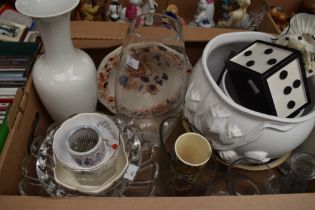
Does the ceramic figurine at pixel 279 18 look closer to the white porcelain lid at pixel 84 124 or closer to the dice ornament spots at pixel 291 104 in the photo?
the dice ornament spots at pixel 291 104

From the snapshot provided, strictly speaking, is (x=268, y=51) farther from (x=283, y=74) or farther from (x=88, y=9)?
(x=88, y=9)

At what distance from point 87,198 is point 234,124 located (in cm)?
25

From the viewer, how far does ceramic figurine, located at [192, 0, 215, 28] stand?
2.48 feet

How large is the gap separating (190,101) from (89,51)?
278 millimetres

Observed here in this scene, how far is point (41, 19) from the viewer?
0.44 meters

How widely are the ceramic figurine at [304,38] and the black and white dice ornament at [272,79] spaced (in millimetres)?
28

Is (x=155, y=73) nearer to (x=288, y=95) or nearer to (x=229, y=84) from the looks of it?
(x=229, y=84)

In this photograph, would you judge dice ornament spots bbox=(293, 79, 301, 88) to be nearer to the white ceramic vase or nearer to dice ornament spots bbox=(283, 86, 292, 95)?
dice ornament spots bbox=(283, 86, 292, 95)

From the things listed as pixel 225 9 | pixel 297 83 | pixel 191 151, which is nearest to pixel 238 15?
pixel 225 9

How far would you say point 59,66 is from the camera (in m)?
0.51

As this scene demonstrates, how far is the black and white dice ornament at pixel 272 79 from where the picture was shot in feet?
1.63

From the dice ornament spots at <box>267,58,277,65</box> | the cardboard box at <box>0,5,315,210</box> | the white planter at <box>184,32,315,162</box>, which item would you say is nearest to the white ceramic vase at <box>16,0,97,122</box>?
the cardboard box at <box>0,5,315,210</box>

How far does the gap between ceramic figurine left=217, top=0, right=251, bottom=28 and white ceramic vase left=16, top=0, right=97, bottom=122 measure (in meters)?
0.40

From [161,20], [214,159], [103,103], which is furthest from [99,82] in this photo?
[214,159]
